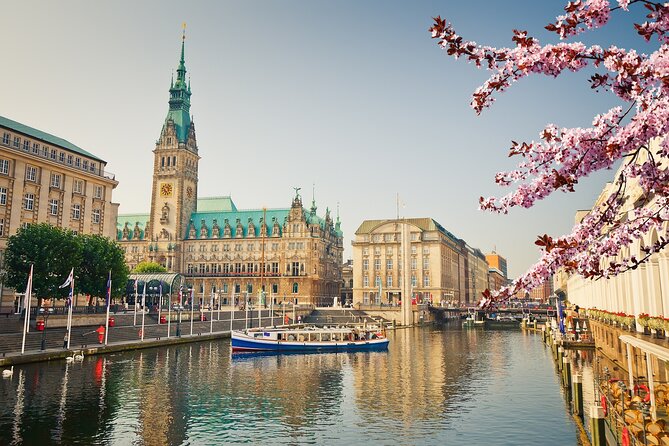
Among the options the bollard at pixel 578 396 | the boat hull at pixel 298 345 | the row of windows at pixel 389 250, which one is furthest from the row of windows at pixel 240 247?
the bollard at pixel 578 396

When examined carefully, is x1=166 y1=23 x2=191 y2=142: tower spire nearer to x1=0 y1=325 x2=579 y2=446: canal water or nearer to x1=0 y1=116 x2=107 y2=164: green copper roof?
x1=0 y1=116 x2=107 y2=164: green copper roof

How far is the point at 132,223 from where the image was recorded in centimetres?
19012

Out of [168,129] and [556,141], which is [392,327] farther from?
[556,141]

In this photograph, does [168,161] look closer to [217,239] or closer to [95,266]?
[217,239]

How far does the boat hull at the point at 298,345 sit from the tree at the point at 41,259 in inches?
1045

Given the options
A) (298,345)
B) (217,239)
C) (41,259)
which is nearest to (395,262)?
(217,239)

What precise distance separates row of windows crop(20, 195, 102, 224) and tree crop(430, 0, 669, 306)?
304ft

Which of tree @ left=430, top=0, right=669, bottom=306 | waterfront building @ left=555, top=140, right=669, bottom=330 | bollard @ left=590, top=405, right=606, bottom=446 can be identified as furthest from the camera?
waterfront building @ left=555, top=140, right=669, bottom=330

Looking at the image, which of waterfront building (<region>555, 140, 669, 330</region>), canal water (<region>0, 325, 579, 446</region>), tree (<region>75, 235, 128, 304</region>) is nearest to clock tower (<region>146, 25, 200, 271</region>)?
tree (<region>75, 235, 128, 304</region>)

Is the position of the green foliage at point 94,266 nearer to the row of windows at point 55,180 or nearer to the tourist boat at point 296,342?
the row of windows at point 55,180

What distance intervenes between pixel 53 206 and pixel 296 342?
2028 inches

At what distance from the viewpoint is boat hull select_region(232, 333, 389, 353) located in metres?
73.4

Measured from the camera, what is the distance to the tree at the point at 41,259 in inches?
2921

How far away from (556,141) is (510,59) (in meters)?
1.83
